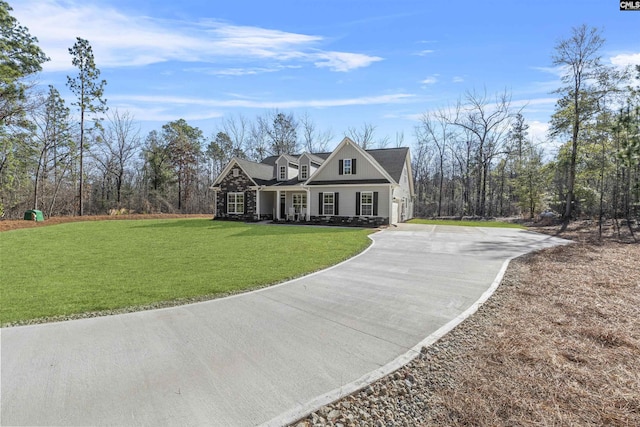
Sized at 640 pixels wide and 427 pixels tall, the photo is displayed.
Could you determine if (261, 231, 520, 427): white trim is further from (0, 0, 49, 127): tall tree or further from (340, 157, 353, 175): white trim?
(0, 0, 49, 127): tall tree

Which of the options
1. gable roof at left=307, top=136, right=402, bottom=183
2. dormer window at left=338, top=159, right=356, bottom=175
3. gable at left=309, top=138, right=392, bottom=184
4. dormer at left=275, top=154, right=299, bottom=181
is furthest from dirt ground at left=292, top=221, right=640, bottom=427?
dormer at left=275, top=154, right=299, bottom=181

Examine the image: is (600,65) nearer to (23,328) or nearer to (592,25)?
(592,25)

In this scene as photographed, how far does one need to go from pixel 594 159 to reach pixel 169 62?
1073 inches

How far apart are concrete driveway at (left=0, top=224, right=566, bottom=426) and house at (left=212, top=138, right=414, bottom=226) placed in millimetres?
14228

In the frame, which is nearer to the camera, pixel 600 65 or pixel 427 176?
pixel 600 65

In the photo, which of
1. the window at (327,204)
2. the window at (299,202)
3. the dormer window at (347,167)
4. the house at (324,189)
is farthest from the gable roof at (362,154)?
the window at (299,202)

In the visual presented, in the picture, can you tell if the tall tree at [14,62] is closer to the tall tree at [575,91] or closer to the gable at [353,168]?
the gable at [353,168]

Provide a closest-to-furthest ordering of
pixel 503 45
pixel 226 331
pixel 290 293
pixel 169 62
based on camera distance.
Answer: pixel 226 331 < pixel 290 293 < pixel 503 45 < pixel 169 62

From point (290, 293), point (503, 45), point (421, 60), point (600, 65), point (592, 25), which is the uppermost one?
point (592, 25)

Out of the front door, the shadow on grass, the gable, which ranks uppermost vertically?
the gable

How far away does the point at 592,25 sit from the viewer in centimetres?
1884

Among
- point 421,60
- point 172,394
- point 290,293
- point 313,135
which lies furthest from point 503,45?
point 313,135

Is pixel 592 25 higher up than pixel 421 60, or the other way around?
pixel 592 25

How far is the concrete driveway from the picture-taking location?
7.59 ft
